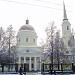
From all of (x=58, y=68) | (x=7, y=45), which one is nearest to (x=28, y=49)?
(x=7, y=45)

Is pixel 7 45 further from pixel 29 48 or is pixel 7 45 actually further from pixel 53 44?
pixel 29 48

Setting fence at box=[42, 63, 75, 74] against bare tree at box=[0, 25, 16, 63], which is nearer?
fence at box=[42, 63, 75, 74]

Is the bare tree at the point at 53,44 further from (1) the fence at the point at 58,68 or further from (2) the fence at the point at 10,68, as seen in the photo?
(2) the fence at the point at 10,68

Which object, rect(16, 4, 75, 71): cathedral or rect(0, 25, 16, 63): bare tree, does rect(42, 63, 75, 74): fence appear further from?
rect(16, 4, 75, 71): cathedral

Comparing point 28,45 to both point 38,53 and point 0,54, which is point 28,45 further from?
point 0,54

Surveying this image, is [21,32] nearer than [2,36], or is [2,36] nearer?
[2,36]

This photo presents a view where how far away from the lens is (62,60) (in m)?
43.3

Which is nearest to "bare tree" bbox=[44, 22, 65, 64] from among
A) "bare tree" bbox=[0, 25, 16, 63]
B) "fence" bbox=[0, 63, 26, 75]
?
"bare tree" bbox=[0, 25, 16, 63]

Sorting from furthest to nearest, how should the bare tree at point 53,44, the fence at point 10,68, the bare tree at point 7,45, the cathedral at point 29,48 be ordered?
the cathedral at point 29,48
the bare tree at point 7,45
the bare tree at point 53,44
the fence at point 10,68

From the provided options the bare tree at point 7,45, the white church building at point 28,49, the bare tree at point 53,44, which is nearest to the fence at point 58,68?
the bare tree at point 53,44

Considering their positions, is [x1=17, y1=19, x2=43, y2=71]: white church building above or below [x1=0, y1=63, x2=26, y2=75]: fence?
above

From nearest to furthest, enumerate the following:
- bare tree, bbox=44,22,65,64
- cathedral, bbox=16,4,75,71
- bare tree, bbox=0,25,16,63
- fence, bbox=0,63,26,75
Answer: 1. fence, bbox=0,63,26,75
2. bare tree, bbox=44,22,65,64
3. bare tree, bbox=0,25,16,63
4. cathedral, bbox=16,4,75,71

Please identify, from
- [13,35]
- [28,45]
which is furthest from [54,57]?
[28,45]

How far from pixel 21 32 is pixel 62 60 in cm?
1926
